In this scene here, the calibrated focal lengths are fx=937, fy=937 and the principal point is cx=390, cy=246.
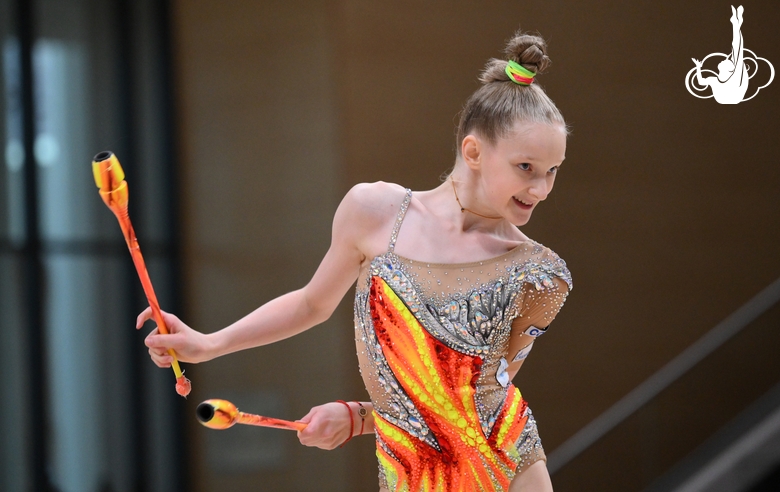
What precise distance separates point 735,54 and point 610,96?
63 centimetres

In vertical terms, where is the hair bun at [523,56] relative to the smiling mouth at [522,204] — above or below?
above

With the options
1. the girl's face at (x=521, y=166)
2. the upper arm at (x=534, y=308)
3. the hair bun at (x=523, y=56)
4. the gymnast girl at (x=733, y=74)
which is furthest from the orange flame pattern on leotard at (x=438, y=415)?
the gymnast girl at (x=733, y=74)

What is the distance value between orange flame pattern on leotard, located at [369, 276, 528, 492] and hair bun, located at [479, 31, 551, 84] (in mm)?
435

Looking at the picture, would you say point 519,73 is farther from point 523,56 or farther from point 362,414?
point 362,414

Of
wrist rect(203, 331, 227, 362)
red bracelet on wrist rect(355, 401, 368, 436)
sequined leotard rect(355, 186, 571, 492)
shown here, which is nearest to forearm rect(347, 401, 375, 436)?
red bracelet on wrist rect(355, 401, 368, 436)

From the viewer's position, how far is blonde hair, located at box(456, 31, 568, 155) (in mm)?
1636

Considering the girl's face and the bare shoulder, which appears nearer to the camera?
the girl's face

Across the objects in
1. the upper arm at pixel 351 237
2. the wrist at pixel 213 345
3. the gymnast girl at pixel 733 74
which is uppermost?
the gymnast girl at pixel 733 74

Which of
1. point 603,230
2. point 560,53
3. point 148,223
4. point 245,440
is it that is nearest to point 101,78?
point 148,223

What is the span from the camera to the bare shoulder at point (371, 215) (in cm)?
174

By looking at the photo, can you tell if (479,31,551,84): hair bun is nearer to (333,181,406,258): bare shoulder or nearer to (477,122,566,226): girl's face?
(477,122,566,226): girl's face

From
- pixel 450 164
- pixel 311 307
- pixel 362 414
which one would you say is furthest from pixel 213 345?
pixel 450 164

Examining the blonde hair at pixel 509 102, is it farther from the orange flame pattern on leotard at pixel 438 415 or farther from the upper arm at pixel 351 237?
the orange flame pattern on leotard at pixel 438 415

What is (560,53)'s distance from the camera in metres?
4.45
